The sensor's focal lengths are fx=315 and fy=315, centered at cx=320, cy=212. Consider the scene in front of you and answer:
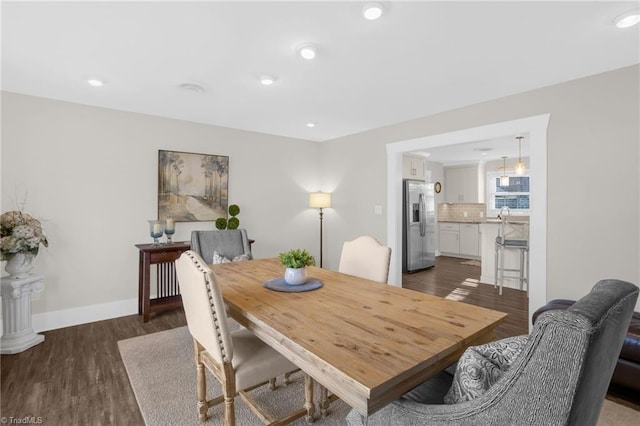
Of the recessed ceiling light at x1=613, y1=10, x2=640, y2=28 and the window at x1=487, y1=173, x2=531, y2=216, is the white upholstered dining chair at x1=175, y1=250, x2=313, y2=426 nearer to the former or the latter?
the recessed ceiling light at x1=613, y1=10, x2=640, y2=28

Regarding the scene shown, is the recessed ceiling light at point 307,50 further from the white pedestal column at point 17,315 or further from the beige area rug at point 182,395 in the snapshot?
the white pedestal column at point 17,315

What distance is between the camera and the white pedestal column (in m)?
2.76

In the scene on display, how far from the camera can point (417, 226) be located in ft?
19.6

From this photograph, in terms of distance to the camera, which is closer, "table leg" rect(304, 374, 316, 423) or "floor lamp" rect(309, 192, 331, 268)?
"table leg" rect(304, 374, 316, 423)

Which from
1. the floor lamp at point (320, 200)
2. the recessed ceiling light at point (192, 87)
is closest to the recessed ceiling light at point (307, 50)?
the recessed ceiling light at point (192, 87)

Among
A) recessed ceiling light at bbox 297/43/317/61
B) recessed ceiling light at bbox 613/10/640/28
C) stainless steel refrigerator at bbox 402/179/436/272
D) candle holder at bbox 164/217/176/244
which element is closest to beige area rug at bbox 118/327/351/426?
candle holder at bbox 164/217/176/244

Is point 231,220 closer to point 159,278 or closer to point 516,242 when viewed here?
point 159,278

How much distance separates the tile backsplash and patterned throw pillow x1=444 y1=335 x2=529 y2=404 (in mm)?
7143

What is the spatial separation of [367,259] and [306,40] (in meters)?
1.61

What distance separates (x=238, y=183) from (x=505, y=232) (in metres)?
4.00

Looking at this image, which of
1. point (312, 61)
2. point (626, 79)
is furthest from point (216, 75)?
point (626, 79)

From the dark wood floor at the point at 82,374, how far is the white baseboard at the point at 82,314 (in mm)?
86

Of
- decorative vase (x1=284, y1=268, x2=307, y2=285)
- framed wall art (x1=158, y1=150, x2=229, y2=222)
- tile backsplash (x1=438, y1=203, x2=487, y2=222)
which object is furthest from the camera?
tile backsplash (x1=438, y1=203, x2=487, y2=222)

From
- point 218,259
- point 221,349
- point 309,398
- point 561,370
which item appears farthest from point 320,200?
→ point 561,370
